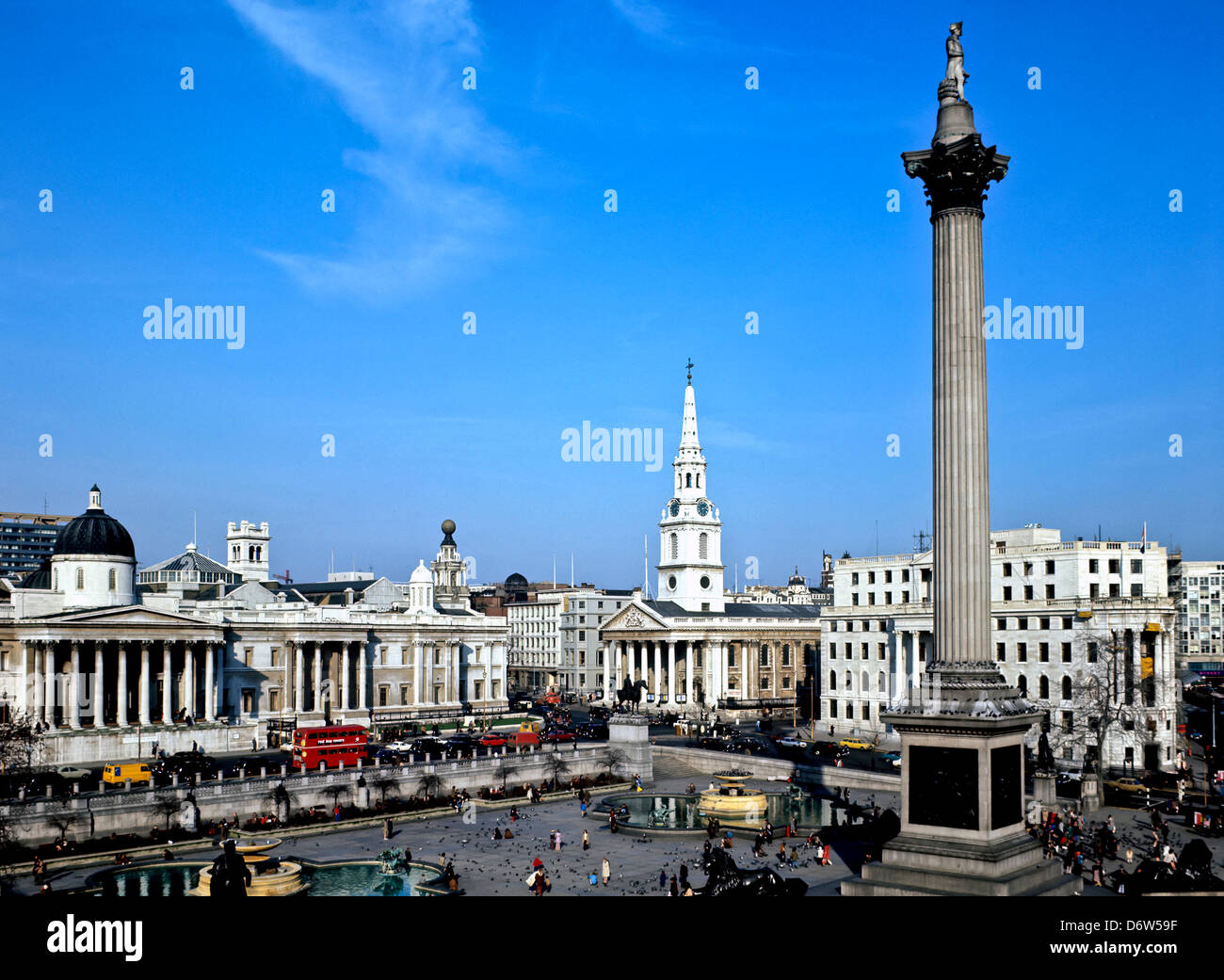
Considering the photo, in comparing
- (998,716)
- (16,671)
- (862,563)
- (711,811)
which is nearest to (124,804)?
(711,811)

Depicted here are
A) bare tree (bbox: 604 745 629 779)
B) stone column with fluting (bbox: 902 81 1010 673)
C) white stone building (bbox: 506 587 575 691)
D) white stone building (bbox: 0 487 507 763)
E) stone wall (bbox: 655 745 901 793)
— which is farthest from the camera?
white stone building (bbox: 506 587 575 691)

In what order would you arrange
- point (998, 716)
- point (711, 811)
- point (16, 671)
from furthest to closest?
point (16, 671) < point (711, 811) < point (998, 716)

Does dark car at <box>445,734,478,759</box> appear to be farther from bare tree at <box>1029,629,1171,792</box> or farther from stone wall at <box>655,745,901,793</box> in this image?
bare tree at <box>1029,629,1171,792</box>

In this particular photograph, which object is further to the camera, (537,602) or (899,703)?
(537,602)

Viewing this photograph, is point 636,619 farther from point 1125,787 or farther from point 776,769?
point 1125,787

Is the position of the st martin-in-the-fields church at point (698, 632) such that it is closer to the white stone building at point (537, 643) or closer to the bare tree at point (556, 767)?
the white stone building at point (537, 643)

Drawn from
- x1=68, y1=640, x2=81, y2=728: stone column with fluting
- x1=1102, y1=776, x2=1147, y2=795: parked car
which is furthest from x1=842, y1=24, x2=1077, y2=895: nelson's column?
x1=68, y1=640, x2=81, y2=728: stone column with fluting
